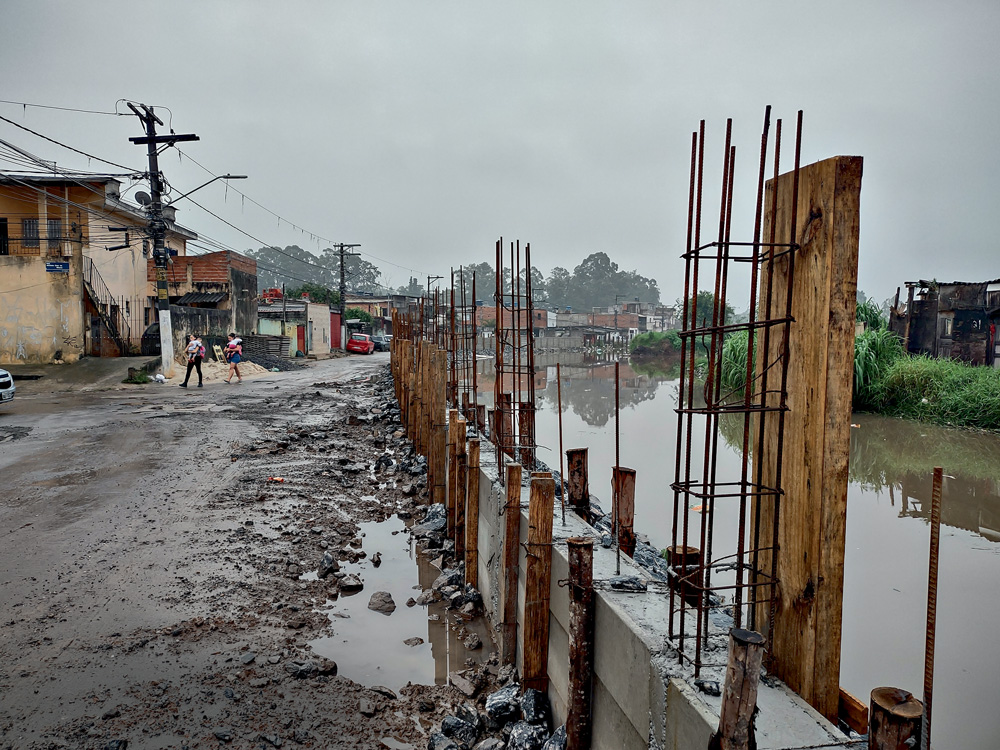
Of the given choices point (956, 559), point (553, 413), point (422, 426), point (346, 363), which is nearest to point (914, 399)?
point (553, 413)

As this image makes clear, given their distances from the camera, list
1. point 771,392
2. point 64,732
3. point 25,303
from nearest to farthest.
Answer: point 771,392
point 64,732
point 25,303

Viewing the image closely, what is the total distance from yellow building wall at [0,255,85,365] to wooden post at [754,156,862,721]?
25620 mm

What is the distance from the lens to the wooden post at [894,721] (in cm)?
199

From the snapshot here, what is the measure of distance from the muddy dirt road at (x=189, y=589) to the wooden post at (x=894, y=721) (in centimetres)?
309

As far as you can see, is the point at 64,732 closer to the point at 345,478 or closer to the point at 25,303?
the point at 345,478

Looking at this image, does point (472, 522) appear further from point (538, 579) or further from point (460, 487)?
point (538, 579)

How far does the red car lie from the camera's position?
42.1 meters

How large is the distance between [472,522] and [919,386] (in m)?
16.4

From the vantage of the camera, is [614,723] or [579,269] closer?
[614,723]

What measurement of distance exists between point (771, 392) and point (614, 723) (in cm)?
191

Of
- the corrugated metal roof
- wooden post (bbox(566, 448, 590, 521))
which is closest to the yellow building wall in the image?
the corrugated metal roof

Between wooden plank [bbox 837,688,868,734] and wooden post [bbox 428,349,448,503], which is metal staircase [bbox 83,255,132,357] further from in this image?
wooden plank [bbox 837,688,868,734]

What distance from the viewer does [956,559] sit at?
768 cm

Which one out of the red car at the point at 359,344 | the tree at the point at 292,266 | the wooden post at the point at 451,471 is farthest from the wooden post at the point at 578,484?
the tree at the point at 292,266
